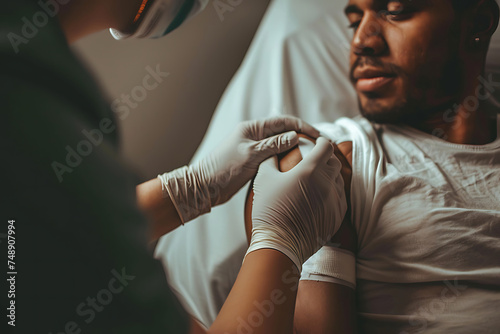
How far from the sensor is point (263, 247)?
0.91m

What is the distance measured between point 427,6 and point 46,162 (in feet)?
3.34

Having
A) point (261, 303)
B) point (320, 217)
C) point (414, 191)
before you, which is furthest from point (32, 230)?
point (414, 191)

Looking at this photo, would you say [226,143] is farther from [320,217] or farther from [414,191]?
[414,191]

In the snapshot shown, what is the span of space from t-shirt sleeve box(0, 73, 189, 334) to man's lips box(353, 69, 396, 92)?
835 mm

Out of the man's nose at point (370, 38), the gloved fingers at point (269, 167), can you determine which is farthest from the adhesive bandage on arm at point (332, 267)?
the man's nose at point (370, 38)

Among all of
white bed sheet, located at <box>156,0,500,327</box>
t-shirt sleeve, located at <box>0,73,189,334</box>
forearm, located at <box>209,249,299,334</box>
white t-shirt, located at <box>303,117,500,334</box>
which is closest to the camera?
t-shirt sleeve, located at <box>0,73,189,334</box>

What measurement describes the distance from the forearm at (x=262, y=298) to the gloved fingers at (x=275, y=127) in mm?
419

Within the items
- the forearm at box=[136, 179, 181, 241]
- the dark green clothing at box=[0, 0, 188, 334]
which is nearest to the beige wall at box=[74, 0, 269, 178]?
the forearm at box=[136, 179, 181, 241]

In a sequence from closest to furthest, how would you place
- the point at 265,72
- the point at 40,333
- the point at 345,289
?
the point at 40,333 → the point at 345,289 → the point at 265,72

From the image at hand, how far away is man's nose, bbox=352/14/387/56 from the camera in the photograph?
1.22 metres

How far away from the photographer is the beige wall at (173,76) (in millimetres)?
1636

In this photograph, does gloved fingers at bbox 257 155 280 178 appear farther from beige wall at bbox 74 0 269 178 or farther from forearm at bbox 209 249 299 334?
beige wall at bbox 74 0 269 178

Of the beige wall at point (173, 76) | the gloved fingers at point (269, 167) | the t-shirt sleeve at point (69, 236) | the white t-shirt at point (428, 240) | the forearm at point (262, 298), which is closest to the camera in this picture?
the t-shirt sleeve at point (69, 236)

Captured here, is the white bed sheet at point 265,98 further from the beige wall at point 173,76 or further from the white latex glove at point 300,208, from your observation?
the white latex glove at point 300,208
